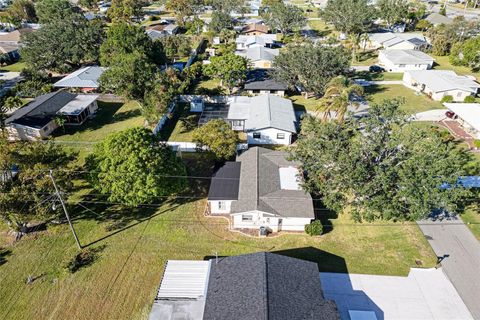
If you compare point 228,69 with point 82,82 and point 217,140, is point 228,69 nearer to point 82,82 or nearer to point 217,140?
point 217,140

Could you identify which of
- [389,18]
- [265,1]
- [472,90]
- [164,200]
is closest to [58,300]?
[164,200]

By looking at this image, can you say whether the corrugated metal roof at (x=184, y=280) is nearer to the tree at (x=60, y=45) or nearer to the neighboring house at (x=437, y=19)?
the tree at (x=60, y=45)

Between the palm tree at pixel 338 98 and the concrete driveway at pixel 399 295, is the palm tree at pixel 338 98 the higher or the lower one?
the higher one

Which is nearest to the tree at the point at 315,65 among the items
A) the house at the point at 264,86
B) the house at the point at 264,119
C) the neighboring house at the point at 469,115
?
the house at the point at 264,86

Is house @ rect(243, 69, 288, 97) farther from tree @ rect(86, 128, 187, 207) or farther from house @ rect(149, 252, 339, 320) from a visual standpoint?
house @ rect(149, 252, 339, 320)

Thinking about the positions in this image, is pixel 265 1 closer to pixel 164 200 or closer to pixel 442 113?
pixel 442 113
